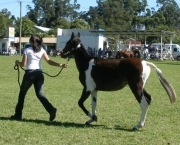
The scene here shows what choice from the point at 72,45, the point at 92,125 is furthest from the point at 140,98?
the point at 72,45

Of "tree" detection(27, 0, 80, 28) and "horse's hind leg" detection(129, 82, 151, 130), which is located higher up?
"tree" detection(27, 0, 80, 28)

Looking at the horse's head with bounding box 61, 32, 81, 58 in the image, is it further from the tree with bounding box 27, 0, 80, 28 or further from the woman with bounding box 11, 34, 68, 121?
the tree with bounding box 27, 0, 80, 28

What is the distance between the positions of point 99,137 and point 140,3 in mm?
137391

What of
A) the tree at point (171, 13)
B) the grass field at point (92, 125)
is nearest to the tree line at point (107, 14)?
the tree at point (171, 13)

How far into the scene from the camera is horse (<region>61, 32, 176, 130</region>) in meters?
7.99

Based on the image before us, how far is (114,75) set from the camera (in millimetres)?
8219

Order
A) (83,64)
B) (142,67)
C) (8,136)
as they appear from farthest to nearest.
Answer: (83,64) < (142,67) < (8,136)

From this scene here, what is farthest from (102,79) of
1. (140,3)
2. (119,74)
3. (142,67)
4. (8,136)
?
(140,3)

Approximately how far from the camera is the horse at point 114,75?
7.99 m

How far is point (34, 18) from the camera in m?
142

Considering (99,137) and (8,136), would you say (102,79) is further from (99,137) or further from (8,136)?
(8,136)

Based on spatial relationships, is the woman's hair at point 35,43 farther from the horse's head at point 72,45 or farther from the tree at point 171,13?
the tree at point 171,13

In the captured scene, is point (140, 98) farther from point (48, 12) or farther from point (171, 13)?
point (171, 13)

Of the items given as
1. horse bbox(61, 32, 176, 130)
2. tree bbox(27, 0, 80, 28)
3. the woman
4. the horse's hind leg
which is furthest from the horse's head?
tree bbox(27, 0, 80, 28)
